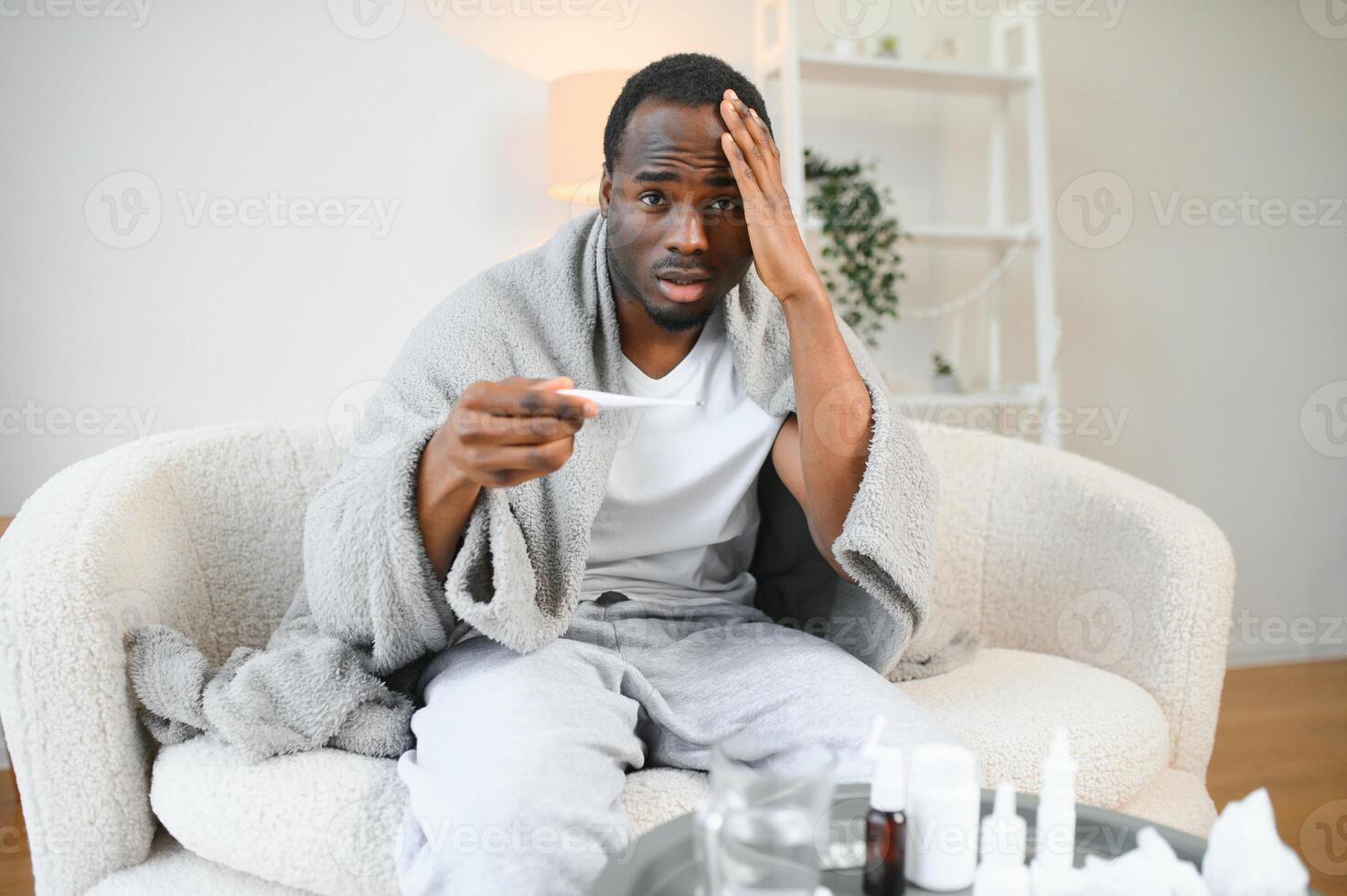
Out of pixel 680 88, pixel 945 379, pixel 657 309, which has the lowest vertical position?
pixel 945 379

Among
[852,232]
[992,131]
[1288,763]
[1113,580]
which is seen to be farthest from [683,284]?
[992,131]

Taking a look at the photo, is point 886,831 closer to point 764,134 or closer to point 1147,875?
point 1147,875

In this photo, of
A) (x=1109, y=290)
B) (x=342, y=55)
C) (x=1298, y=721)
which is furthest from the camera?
(x=1109, y=290)

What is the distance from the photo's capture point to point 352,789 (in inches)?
37.6

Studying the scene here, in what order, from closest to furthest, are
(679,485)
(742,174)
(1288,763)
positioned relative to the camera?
(742,174) → (679,485) → (1288,763)

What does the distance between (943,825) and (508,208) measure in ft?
6.24

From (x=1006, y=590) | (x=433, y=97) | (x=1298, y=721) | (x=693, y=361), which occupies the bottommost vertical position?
(x=1298, y=721)

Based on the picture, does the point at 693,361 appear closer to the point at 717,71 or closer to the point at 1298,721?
the point at 717,71

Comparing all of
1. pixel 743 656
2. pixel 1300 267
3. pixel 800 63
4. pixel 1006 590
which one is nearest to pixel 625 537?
pixel 743 656

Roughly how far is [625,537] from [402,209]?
1.30 m

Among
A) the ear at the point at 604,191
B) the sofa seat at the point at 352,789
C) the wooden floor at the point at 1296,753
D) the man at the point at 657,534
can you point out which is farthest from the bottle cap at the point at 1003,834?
the wooden floor at the point at 1296,753

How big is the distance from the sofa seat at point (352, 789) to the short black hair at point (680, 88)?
0.67m

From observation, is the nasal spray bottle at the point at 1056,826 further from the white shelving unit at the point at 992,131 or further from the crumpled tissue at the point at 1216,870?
the white shelving unit at the point at 992,131

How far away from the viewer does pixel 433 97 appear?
2.26 m
